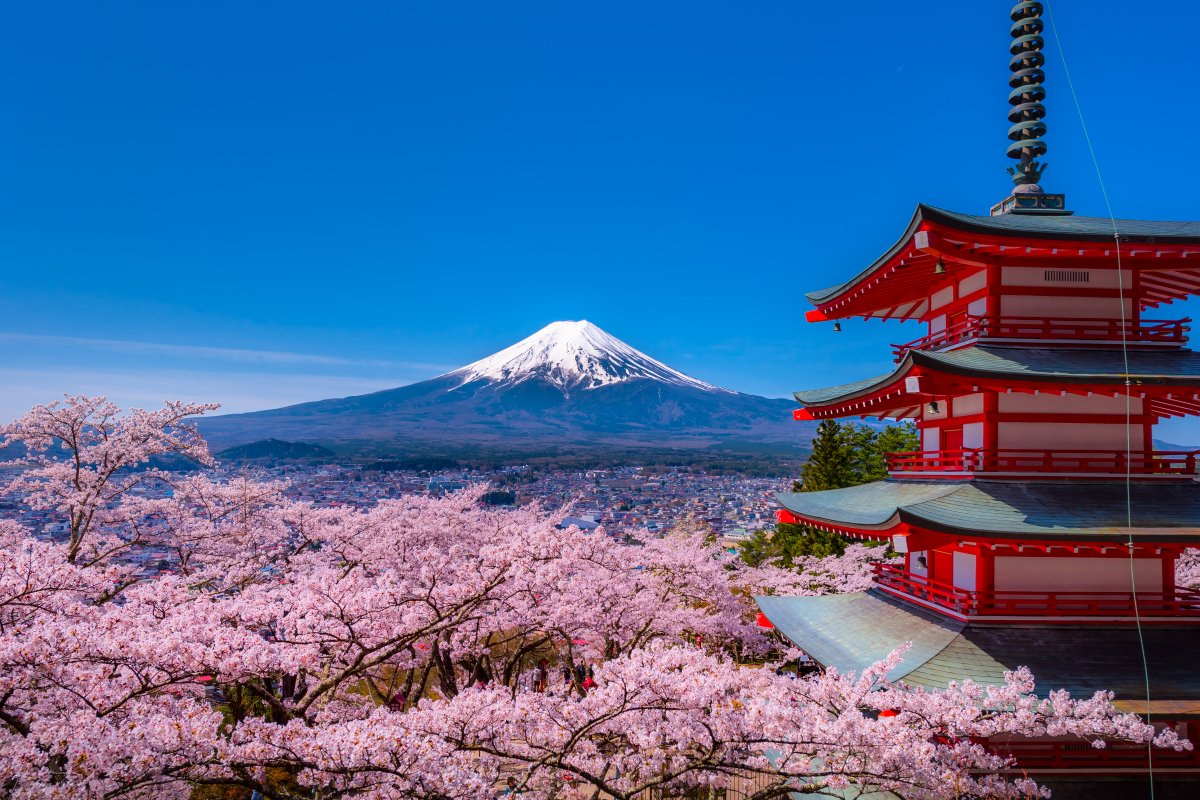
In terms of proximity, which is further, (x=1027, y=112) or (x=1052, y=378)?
(x=1027, y=112)

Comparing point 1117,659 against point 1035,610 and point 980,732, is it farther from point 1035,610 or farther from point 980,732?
point 980,732

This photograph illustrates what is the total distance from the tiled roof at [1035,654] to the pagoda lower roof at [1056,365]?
2741mm

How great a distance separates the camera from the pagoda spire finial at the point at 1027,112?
8.68m

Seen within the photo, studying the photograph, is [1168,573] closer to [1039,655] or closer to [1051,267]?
[1039,655]

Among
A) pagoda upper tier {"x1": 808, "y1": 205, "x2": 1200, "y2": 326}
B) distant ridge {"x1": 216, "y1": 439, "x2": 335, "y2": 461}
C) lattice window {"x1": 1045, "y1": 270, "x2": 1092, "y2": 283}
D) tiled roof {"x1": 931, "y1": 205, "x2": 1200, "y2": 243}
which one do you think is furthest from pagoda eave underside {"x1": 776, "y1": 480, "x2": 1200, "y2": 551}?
distant ridge {"x1": 216, "y1": 439, "x2": 335, "y2": 461}

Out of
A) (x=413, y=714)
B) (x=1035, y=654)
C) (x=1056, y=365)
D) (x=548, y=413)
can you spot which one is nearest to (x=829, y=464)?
(x=1056, y=365)

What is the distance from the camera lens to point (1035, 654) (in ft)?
22.8

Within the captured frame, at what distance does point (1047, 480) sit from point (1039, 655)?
1978mm

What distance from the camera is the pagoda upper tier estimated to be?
24.3 ft

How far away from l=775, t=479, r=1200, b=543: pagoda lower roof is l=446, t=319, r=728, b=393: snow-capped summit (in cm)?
11802

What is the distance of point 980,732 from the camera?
569 centimetres

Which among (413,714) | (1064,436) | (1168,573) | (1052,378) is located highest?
(1052,378)

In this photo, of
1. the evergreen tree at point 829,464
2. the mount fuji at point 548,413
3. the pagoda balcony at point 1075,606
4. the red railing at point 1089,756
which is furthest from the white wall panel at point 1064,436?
the mount fuji at point 548,413

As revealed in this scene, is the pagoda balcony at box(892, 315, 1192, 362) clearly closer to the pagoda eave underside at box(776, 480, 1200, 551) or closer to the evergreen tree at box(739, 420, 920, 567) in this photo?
the pagoda eave underside at box(776, 480, 1200, 551)
